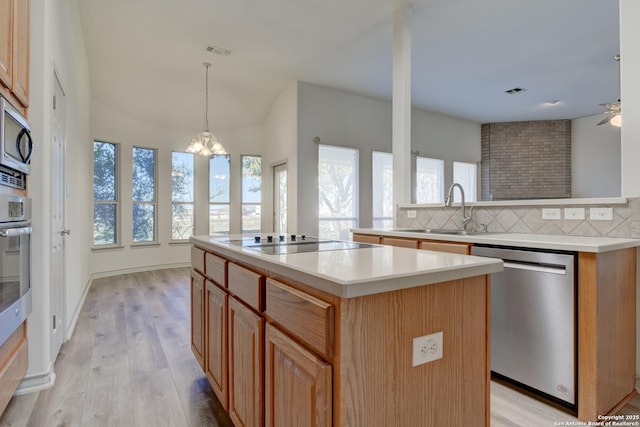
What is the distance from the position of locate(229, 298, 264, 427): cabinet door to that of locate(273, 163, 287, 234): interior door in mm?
4484

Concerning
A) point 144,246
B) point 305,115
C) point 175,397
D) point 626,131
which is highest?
point 305,115

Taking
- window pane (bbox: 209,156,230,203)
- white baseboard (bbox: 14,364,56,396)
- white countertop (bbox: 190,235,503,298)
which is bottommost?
white baseboard (bbox: 14,364,56,396)

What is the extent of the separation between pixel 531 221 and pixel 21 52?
331 centimetres

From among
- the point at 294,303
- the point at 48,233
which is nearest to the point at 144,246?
the point at 48,233

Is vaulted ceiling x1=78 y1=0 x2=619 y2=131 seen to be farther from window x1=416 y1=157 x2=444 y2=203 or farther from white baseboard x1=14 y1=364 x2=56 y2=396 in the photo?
white baseboard x1=14 y1=364 x2=56 y2=396

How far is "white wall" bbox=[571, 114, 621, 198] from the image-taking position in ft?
22.3

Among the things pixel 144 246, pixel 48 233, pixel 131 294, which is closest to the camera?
pixel 48 233

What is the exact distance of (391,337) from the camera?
920 mm

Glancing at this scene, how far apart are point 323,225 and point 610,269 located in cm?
427

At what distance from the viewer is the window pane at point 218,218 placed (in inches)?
257

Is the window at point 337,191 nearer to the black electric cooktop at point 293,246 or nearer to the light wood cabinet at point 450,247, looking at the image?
the light wood cabinet at point 450,247

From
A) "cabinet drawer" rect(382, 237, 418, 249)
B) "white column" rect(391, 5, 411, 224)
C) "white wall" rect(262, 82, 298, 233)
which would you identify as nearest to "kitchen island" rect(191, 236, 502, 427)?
"cabinet drawer" rect(382, 237, 418, 249)

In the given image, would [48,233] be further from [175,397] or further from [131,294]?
[131,294]

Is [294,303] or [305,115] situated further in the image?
[305,115]
